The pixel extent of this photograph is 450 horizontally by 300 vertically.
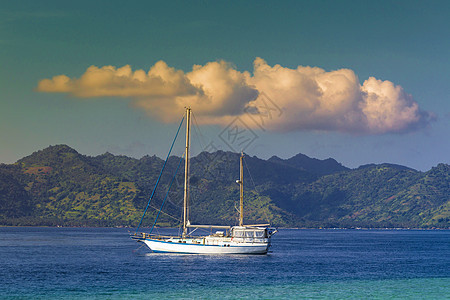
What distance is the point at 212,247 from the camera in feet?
427

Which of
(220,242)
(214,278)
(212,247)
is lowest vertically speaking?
(214,278)

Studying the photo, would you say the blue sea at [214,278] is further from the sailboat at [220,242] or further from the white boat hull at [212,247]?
the sailboat at [220,242]

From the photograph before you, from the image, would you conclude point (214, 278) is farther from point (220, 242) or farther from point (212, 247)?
point (220, 242)

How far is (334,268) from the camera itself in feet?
388

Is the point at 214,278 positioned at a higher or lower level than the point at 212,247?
lower

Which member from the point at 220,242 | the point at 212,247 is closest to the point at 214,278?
the point at 212,247

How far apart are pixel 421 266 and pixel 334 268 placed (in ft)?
75.9

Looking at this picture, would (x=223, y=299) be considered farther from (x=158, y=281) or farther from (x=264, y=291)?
(x=158, y=281)

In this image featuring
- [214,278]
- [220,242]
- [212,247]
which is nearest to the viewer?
[214,278]

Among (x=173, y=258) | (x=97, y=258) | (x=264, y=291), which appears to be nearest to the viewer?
(x=264, y=291)

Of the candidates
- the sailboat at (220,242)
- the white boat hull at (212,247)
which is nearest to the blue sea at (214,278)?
the white boat hull at (212,247)

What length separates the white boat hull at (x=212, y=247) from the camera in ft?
427

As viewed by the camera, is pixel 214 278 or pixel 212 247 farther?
pixel 212 247

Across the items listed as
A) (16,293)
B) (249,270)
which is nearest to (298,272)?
(249,270)
